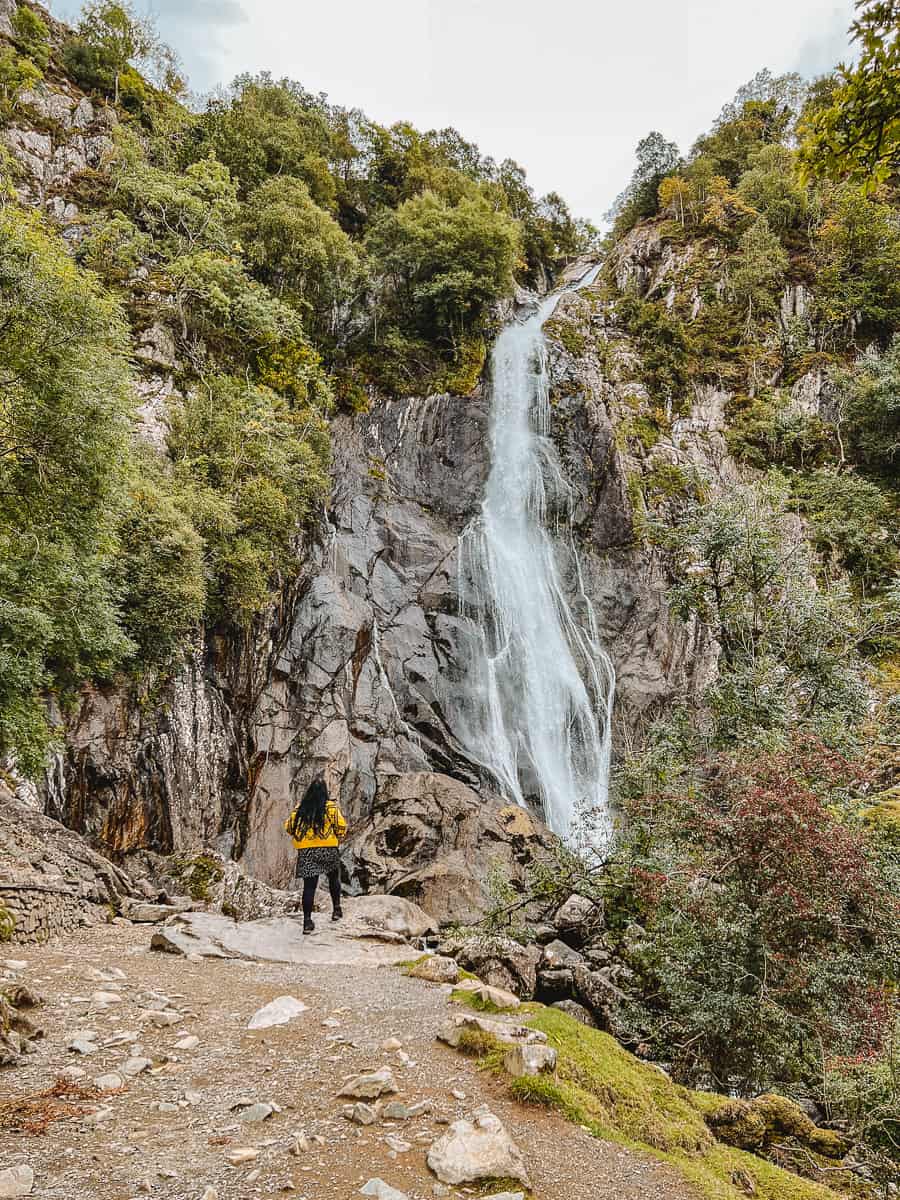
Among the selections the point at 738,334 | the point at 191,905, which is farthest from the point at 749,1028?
the point at 738,334

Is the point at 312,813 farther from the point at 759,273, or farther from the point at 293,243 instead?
the point at 759,273

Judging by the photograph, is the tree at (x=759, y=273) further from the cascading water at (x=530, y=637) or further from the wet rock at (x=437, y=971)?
the wet rock at (x=437, y=971)

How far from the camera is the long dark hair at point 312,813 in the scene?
772cm

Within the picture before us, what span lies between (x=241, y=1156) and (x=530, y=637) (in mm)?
18223

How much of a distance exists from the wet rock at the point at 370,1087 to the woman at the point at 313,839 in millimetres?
4516

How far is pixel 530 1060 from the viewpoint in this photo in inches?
136

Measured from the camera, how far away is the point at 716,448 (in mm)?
26031

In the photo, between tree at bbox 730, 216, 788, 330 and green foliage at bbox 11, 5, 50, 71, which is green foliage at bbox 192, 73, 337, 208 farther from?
tree at bbox 730, 216, 788, 330

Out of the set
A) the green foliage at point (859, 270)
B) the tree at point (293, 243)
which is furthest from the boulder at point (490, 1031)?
the green foliage at point (859, 270)

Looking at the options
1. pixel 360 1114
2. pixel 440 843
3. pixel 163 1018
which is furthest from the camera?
pixel 440 843

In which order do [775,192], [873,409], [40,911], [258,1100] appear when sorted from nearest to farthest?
1. [258,1100]
2. [40,911]
3. [873,409]
4. [775,192]

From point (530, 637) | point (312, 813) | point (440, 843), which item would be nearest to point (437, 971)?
point (312, 813)

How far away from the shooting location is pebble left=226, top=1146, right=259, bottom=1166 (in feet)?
8.64

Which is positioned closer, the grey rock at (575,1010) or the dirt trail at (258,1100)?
the dirt trail at (258,1100)
